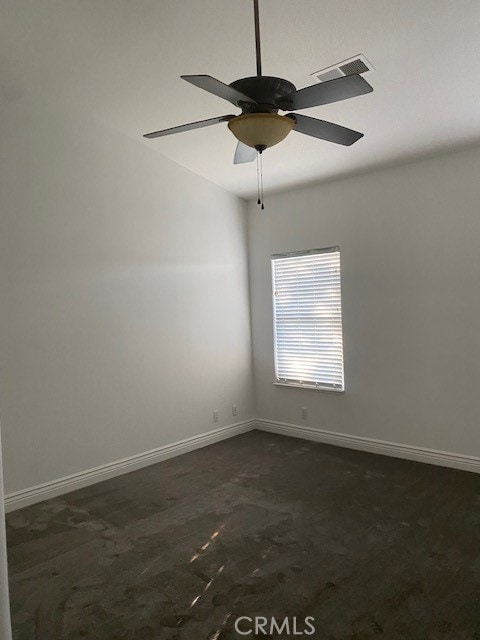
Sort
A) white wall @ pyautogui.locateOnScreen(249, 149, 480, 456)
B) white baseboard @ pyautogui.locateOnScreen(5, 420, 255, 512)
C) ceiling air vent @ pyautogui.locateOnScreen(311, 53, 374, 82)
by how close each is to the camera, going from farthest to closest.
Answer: white wall @ pyautogui.locateOnScreen(249, 149, 480, 456)
white baseboard @ pyautogui.locateOnScreen(5, 420, 255, 512)
ceiling air vent @ pyautogui.locateOnScreen(311, 53, 374, 82)

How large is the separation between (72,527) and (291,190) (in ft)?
12.8

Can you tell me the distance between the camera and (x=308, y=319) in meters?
5.32

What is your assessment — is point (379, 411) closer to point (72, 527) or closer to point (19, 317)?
point (72, 527)

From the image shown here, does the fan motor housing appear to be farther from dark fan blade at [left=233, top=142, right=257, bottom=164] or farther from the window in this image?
the window

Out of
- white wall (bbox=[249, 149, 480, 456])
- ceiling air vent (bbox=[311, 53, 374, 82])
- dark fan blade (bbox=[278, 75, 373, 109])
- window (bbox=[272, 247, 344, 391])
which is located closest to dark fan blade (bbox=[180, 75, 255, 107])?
dark fan blade (bbox=[278, 75, 373, 109])

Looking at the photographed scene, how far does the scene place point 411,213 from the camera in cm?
446

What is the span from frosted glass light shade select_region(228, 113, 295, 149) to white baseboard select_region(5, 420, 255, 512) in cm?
321

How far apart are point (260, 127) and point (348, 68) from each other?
4.63 feet

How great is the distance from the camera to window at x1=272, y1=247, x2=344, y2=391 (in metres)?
5.09

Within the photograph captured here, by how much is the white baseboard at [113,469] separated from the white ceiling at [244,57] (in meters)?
2.98

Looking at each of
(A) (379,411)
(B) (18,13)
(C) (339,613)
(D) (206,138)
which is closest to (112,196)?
(D) (206,138)

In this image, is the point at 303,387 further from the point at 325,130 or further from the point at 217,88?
the point at 217,88

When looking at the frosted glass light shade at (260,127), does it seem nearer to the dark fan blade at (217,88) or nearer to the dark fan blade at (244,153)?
the dark fan blade at (217,88)

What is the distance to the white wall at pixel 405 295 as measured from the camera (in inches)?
164
